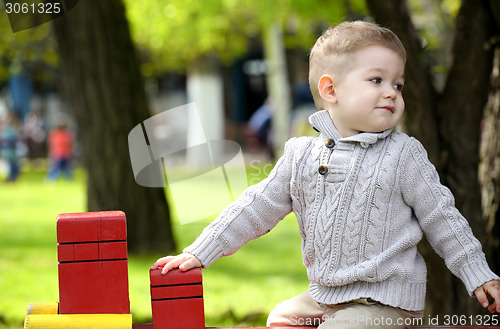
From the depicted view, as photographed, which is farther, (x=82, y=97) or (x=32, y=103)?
(x=32, y=103)

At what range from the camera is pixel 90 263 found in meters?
2.23

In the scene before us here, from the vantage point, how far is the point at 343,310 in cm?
235

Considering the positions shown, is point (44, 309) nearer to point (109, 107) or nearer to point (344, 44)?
point (344, 44)

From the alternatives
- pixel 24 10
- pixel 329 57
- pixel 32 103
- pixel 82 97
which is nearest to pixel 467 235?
pixel 329 57

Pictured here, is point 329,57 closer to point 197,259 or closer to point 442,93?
point 197,259

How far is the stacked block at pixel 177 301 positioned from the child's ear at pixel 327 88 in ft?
2.28

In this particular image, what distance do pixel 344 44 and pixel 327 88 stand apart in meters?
0.15

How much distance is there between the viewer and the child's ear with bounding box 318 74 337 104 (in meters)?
2.46

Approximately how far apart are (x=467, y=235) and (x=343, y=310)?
436 mm

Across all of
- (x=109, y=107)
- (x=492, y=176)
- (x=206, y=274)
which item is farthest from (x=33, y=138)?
(x=492, y=176)

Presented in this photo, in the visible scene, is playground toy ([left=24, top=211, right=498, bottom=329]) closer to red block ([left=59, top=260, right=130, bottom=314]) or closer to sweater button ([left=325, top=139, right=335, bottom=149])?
red block ([left=59, top=260, right=130, bottom=314])

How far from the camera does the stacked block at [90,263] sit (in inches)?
87.5

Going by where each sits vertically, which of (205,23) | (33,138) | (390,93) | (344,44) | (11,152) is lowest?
(33,138)

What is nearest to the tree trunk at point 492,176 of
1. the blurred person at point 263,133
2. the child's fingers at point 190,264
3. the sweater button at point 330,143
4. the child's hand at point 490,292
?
the child's hand at point 490,292
